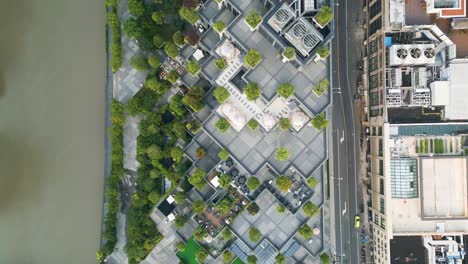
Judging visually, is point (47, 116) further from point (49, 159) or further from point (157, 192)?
point (157, 192)

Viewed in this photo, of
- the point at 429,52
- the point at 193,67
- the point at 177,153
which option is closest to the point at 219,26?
the point at 193,67

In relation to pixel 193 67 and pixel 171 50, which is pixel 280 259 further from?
pixel 171 50

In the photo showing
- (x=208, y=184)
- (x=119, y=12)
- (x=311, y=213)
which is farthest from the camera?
(x=119, y=12)

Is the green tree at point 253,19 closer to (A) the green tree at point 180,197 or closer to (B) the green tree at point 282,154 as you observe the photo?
(B) the green tree at point 282,154

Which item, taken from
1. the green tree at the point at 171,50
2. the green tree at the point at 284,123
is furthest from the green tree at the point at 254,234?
the green tree at the point at 171,50

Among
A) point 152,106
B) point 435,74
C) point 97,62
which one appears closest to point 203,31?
point 152,106

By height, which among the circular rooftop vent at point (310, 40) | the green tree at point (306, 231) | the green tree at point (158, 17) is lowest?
the green tree at point (306, 231)
